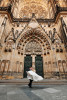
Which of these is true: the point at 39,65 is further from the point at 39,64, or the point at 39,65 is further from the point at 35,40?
the point at 35,40

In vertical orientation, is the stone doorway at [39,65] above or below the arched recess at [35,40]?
below

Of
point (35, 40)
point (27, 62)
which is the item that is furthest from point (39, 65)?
point (35, 40)

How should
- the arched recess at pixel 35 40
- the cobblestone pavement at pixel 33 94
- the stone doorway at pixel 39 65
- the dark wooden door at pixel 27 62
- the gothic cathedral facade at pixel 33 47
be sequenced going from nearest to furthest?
the cobblestone pavement at pixel 33 94 < the gothic cathedral facade at pixel 33 47 < the stone doorway at pixel 39 65 < the dark wooden door at pixel 27 62 < the arched recess at pixel 35 40

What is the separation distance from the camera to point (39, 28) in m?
10.5

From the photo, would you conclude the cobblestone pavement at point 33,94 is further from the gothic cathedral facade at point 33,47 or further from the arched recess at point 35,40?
the arched recess at point 35,40

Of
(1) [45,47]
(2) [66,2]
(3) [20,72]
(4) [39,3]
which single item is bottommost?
(3) [20,72]

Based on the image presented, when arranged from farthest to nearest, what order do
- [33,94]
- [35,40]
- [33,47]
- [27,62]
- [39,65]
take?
[35,40]
[33,47]
[27,62]
[39,65]
[33,94]

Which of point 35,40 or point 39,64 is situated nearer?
point 39,64

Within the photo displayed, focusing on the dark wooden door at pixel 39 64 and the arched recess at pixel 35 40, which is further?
the arched recess at pixel 35 40

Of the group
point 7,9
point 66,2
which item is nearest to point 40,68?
point 7,9

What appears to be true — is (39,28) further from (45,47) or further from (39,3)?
(39,3)

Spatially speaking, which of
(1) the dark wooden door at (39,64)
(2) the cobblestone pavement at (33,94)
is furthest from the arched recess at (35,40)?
(2) the cobblestone pavement at (33,94)

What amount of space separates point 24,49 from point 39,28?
13.2 ft

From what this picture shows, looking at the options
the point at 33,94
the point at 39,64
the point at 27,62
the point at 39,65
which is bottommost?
the point at 39,65
